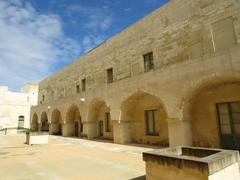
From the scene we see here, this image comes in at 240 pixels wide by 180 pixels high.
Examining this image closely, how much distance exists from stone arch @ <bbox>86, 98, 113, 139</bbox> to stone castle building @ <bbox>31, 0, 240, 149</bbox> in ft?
0.27

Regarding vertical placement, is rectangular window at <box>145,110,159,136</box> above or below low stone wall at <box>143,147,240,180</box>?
above

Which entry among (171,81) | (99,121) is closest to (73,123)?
(99,121)

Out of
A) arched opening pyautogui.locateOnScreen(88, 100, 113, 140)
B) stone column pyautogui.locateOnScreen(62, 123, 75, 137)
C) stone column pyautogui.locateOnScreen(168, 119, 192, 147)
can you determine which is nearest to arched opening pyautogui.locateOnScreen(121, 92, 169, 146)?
stone column pyautogui.locateOnScreen(168, 119, 192, 147)

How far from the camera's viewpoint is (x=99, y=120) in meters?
16.6

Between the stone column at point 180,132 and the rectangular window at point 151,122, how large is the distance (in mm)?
2567

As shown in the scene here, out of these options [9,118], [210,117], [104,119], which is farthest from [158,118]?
[9,118]

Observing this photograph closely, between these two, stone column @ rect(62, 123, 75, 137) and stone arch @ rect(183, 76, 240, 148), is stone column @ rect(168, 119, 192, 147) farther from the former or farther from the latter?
stone column @ rect(62, 123, 75, 137)

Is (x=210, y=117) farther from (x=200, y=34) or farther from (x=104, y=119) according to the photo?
(x=104, y=119)

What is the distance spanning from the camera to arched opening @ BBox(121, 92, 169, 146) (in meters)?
11.0

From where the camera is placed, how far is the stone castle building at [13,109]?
3156 cm

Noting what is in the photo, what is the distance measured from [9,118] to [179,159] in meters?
35.3

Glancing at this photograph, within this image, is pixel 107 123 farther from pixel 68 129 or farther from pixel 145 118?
pixel 68 129

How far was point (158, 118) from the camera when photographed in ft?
37.0

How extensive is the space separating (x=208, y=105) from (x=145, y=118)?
4.28 metres
